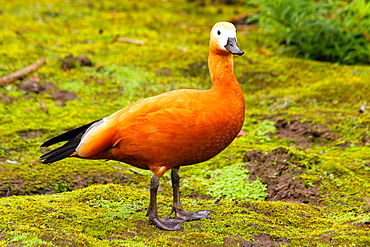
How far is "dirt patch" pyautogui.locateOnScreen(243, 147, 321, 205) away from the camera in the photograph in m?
5.47

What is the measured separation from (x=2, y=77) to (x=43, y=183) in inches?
135

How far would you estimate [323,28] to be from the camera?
386 inches

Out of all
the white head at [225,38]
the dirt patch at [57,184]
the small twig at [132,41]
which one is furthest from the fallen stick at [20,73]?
the white head at [225,38]

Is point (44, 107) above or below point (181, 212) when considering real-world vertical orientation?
A: below

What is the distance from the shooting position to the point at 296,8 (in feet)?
32.8

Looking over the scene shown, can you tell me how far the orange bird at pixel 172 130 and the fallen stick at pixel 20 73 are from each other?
4.42 m

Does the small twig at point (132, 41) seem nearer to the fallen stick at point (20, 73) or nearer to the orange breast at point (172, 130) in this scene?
the fallen stick at point (20, 73)

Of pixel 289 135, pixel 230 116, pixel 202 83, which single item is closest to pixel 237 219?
pixel 230 116

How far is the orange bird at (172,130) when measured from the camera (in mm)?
4223

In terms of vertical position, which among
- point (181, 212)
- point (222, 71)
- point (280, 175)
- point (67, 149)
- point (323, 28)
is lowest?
point (280, 175)

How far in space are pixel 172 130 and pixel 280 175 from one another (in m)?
2.05

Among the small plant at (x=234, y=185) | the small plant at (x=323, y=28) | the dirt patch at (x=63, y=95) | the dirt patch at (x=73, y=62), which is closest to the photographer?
the small plant at (x=234, y=185)

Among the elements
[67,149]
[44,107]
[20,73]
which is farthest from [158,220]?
[20,73]

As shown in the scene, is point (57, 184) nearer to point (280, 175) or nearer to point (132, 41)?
point (280, 175)
